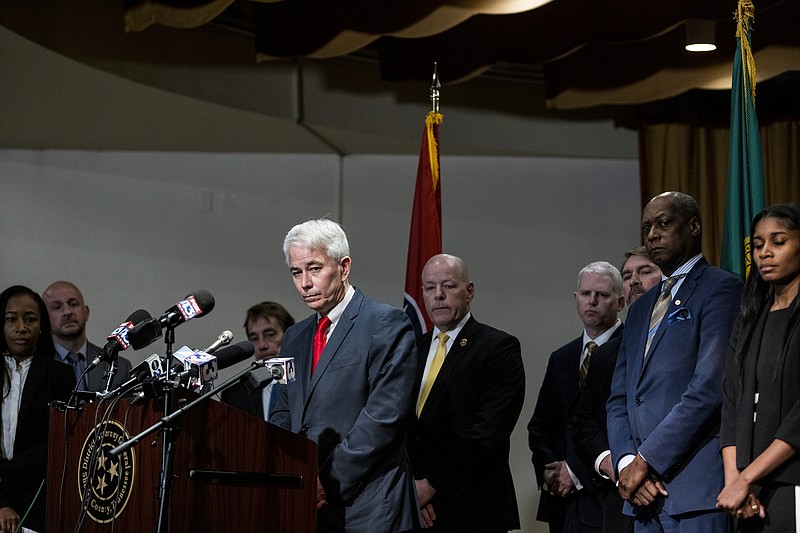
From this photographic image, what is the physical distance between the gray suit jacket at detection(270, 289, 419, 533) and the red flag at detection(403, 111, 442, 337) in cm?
223

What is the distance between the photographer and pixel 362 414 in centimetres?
329

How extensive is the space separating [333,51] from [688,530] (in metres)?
3.67

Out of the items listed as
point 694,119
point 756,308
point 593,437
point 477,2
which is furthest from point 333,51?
point 756,308

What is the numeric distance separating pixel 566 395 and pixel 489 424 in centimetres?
55

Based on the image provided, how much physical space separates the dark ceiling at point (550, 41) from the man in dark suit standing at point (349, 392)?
2.59 m

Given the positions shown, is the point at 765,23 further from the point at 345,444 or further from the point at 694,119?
the point at 345,444

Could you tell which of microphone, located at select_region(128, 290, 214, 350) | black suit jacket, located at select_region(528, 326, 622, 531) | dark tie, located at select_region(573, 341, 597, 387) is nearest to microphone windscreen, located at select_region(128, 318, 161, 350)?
microphone, located at select_region(128, 290, 214, 350)

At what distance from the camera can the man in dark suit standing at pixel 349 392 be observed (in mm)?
3250

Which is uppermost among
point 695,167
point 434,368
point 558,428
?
point 695,167

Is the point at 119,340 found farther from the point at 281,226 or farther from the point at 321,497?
the point at 281,226

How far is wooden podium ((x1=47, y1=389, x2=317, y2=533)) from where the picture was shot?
9.73 feet

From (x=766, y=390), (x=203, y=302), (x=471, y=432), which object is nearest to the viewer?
(x=203, y=302)

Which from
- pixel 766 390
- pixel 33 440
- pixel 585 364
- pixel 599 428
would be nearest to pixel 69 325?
pixel 33 440

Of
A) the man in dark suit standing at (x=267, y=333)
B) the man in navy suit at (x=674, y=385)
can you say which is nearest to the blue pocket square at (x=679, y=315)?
the man in navy suit at (x=674, y=385)
